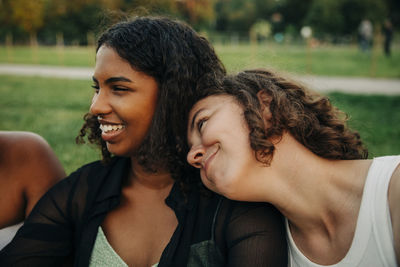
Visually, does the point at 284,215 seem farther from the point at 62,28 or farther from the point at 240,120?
the point at 62,28

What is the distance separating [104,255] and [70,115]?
6.48 meters

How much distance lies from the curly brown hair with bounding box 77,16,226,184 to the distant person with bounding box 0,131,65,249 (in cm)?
73

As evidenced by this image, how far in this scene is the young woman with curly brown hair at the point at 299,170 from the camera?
1603 millimetres

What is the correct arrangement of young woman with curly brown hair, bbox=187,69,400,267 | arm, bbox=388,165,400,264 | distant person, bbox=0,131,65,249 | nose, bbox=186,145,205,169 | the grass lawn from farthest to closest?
the grass lawn, distant person, bbox=0,131,65,249, nose, bbox=186,145,205,169, young woman with curly brown hair, bbox=187,69,400,267, arm, bbox=388,165,400,264

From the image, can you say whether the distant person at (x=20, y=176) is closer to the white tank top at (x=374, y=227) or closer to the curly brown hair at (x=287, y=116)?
the curly brown hair at (x=287, y=116)

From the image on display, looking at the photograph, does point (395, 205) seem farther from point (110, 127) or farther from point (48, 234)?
point (48, 234)

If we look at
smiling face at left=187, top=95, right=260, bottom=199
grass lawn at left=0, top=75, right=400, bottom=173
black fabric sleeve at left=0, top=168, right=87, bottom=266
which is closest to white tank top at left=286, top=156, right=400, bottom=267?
smiling face at left=187, top=95, right=260, bottom=199

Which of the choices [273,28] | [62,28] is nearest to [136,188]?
[62,28]

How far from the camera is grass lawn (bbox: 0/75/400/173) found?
5.13 m

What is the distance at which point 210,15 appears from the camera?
154 feet

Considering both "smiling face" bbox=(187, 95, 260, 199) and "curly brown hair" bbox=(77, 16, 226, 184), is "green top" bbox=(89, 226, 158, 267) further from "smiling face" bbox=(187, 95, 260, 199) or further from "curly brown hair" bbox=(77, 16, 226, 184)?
"smiling face" bbox=(187, 95, 260, 199)

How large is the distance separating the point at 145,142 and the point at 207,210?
48 cm

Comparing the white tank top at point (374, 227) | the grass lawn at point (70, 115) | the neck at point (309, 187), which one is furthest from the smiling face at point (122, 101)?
the grass lawn at point (70, 115)

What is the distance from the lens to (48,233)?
1979 mm
